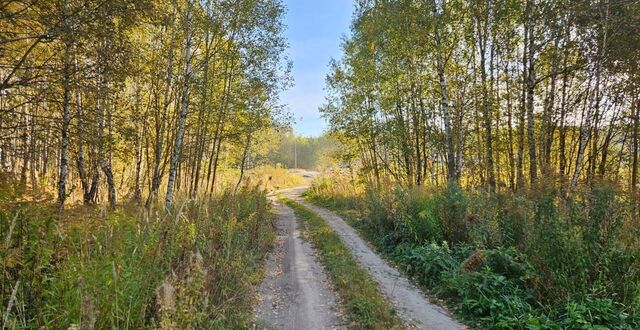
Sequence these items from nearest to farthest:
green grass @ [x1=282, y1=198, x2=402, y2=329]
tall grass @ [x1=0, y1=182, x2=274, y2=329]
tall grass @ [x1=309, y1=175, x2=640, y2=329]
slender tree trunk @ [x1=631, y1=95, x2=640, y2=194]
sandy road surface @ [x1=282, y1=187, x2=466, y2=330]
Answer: tall grass @ [x1=0, y1=182, x2=274, y2=329] < tall grass @ [x1=309, y1=175, x2=640, y2=329] < green grass @ [x1=282, y1=198, x2=402, y2=329] < sandy road surface @ [x1=282, y1=187, x2=466, y2=330] < slender tree trunk @ [x1=631, y1=95, x2=640, y2=194]

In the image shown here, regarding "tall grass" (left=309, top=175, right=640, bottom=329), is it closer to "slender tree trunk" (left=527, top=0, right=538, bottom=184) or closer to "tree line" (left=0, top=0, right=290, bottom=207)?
"slender tree trunk" (left=527, top=0, right=538, bottom=184)

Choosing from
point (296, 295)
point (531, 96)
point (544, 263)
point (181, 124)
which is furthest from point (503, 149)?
point (181, 124)

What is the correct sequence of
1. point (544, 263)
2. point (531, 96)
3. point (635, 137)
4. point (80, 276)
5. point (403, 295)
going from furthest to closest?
point (635, 137), point (531, 96), point (403, 295), point (544, 263), point (80, 276)

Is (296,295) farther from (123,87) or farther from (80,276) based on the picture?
(123,87)


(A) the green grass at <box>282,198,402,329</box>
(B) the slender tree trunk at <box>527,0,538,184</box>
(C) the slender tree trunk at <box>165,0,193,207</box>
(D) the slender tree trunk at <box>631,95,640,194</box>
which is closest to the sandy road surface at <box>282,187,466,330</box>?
(A) the green grass at <box>282,198,402,329</box>

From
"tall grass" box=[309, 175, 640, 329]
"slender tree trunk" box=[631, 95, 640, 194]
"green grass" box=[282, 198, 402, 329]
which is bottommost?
"green grass" box=[282, 198, 402, 329]

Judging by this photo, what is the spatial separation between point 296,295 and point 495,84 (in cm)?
Answer: 1317

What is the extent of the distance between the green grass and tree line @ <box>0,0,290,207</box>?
387 cm

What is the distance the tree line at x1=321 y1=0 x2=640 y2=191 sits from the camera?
10711 mm

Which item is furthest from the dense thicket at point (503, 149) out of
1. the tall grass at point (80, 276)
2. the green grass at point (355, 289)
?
the tall grass at point (80, 276)

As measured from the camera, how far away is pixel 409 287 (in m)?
6.59

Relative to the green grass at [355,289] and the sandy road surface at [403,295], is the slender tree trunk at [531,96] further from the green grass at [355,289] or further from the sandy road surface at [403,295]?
the green grass at [355,289]

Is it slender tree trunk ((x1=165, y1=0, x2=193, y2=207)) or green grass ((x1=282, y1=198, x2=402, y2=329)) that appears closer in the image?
green grass ((x1=282, y1=198, x2=402, y2=329))

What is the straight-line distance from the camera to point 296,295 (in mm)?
5984
